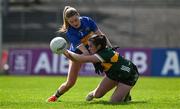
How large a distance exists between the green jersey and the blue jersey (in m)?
0.82

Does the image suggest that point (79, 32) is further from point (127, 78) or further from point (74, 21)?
point (127, 78)

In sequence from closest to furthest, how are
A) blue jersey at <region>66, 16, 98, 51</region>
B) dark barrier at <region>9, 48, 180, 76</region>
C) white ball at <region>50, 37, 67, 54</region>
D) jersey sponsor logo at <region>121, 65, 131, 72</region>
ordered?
1. white ball at <region>50, 37, 67, 54</region>
2. jersey sponsor logo at <region>121, 65, 131, 72</region>
3. blue jersey at <region>66, 16, 98, 51</region>
4. dark barrier at <region>9, 48, 180, 76</region>

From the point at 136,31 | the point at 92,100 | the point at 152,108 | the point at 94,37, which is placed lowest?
the point at 136,31

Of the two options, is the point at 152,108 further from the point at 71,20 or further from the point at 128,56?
the point at 128,56

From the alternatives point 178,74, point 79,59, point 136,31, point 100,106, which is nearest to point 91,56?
point 79,59

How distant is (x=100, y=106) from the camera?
1184 cm

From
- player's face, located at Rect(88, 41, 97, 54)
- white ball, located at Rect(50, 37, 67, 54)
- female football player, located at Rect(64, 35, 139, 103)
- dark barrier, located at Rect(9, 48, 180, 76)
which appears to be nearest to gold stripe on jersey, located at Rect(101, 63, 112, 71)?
female football player, located at Rect(64, 35, 139, 103)

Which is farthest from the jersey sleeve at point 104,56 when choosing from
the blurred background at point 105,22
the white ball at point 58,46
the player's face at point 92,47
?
the blurred background at point 105,22

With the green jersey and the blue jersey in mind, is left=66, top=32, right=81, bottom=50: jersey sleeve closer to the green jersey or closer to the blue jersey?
the blue jersey

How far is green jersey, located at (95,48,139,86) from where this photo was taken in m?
12.4

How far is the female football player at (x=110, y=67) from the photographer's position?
12297 mm

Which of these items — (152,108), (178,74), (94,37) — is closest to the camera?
(152,108)

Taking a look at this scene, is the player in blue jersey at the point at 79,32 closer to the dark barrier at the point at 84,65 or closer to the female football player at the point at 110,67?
the female football player at the point at 110,67

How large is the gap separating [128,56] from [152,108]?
1890cm
